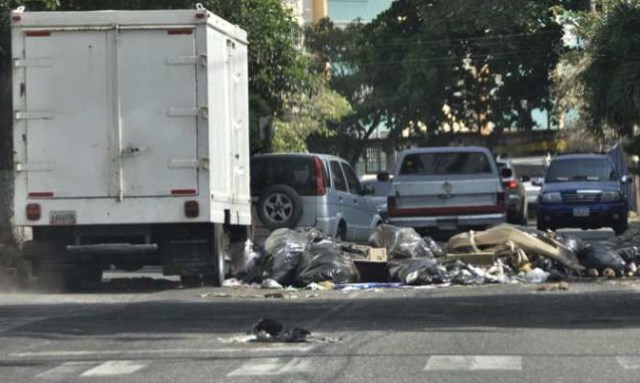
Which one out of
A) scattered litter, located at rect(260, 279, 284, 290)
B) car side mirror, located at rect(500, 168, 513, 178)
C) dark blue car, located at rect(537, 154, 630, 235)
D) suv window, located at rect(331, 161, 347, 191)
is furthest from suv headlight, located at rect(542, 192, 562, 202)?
scattered litter, located at rect(260, 279, 284, 290)

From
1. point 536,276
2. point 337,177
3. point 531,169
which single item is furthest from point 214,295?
point 531,169

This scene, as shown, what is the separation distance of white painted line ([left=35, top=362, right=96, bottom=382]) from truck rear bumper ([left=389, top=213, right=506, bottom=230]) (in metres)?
12.0

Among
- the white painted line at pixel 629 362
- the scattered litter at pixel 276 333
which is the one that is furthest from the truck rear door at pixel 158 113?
the white painted line at pixel 629 362

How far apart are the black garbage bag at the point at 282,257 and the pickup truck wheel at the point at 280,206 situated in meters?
1.09

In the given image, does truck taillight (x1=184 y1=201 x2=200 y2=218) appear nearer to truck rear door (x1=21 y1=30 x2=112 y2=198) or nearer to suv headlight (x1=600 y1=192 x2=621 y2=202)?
truck rear door (x1=21 y1=30 x2=112 y2=198)

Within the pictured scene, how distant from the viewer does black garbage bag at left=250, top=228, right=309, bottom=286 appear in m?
15.5

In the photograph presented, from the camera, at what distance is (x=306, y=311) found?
12.1 metres

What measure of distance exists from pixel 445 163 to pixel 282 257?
6.48 m

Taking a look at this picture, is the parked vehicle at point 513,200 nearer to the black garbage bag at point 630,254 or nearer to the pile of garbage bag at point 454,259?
the pile of garbage bag at point 454,259

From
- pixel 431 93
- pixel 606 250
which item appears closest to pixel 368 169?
pixel 431 93

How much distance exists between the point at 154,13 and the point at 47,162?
89.3 inches

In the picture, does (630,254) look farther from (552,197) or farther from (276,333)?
(552,197)

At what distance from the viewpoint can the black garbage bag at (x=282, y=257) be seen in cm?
1545

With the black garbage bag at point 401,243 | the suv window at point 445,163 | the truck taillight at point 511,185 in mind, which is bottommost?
the black garbage bag at point 401,243
